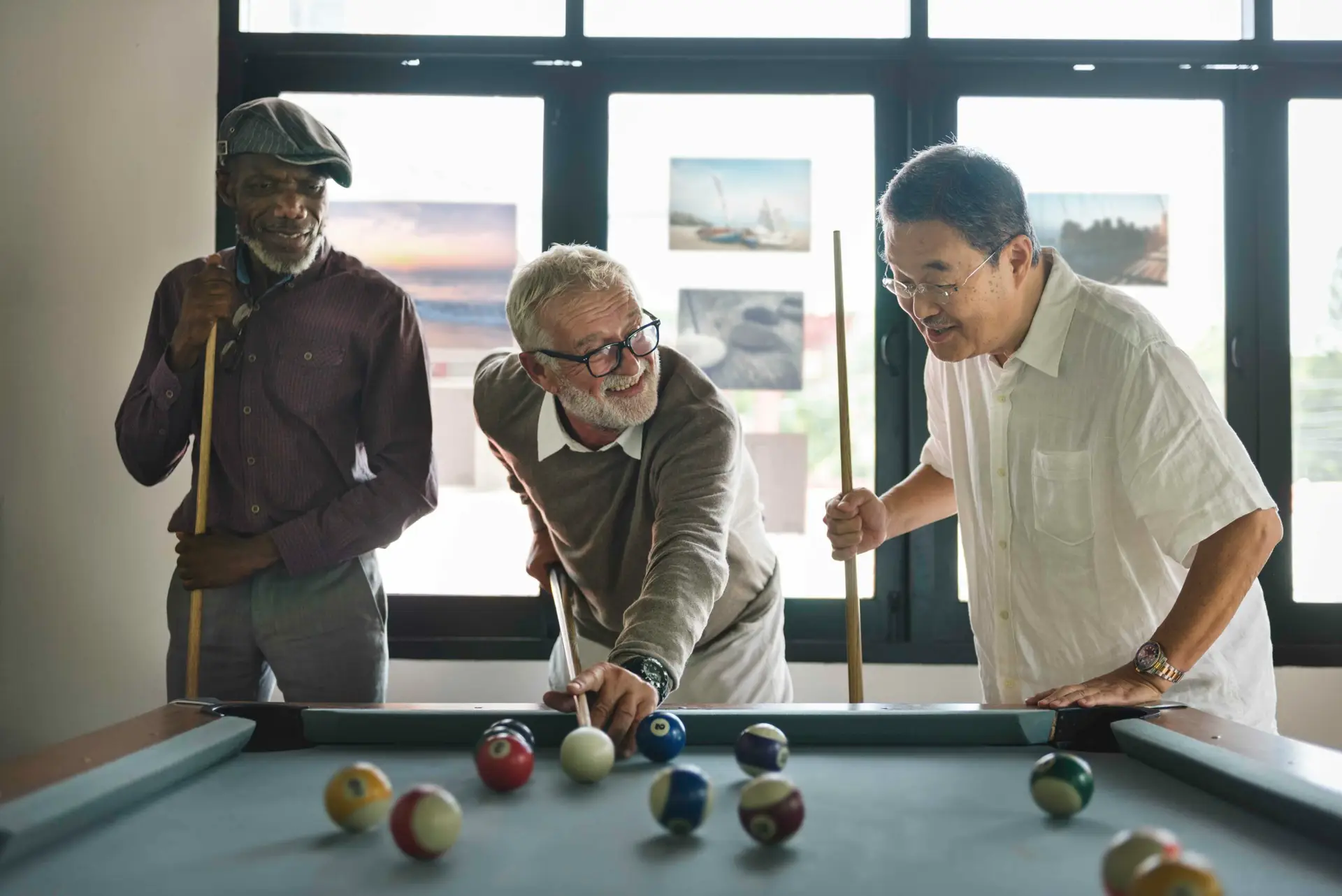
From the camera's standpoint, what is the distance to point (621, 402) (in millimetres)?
1922

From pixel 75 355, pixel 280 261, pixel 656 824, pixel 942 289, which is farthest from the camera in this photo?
pixel 75 355

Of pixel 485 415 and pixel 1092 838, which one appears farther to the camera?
pixel 485 415

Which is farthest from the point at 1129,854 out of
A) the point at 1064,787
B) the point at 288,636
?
the point at 288,636

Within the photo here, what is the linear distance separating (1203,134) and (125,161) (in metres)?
3.07

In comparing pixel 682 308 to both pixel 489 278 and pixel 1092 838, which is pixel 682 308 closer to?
pixel 489 278

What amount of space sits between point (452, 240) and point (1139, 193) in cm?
200

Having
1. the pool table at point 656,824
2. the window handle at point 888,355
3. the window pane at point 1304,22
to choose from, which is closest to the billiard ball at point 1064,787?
the pool table at point 656,824

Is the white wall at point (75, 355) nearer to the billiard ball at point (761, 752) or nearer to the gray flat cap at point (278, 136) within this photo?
the gray flat cap at point (278, 136)

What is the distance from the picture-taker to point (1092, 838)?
106 cm

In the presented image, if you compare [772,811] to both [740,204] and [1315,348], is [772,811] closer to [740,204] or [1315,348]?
[740,204]

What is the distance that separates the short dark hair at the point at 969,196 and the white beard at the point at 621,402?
518 mm

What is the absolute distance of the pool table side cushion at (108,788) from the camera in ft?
3.29

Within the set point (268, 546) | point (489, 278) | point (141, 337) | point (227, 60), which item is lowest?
point (268, 546)

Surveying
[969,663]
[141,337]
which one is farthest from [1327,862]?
[141,337]
